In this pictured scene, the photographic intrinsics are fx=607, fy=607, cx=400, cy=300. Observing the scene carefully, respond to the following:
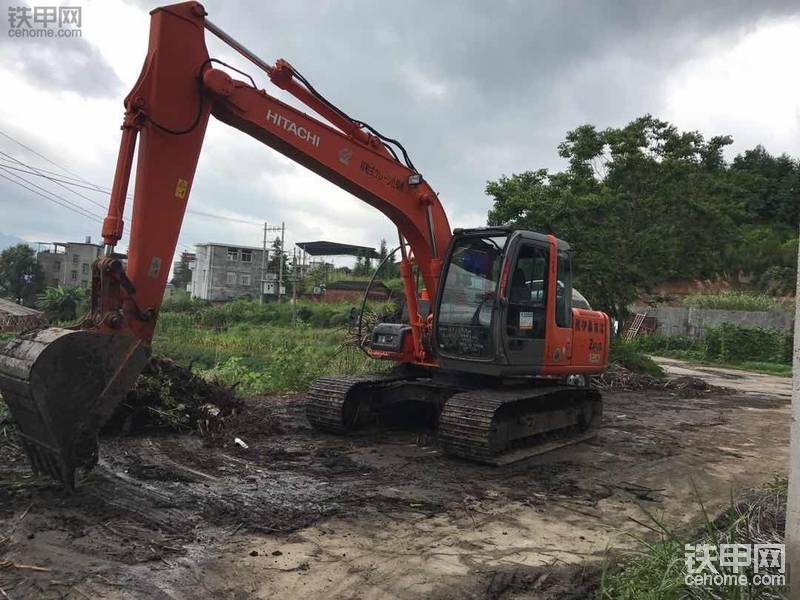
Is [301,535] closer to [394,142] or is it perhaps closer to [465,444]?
[465,444]

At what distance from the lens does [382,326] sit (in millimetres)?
7270

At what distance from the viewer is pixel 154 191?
472cm

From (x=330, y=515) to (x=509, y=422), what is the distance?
2459 millimetres

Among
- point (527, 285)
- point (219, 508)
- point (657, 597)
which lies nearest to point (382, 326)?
point (527, 285)

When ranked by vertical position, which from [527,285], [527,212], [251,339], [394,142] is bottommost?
[251,339]

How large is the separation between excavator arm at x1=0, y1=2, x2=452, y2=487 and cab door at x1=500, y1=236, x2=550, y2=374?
1.30 metres

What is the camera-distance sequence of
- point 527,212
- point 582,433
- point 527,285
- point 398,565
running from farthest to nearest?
1. point 527,212
2. point 582,433
3. point 527,285
4. point 398,565

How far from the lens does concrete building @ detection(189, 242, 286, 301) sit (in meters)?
59.6

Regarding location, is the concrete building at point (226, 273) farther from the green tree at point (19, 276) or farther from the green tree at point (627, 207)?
the green tree at point (627, 207)

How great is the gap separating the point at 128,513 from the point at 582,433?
5.65m

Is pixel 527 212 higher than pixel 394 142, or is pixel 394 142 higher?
pixel 527 212

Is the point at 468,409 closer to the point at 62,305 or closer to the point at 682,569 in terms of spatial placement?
the point at 682,569

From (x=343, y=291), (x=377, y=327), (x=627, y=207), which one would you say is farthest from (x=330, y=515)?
(x=343, y=291)

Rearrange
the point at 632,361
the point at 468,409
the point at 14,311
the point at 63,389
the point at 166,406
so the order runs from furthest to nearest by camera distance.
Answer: the point at 14,311 < the point at 632,361 < the point at 166,406 < the point at 468,409 < the point at 63,389
